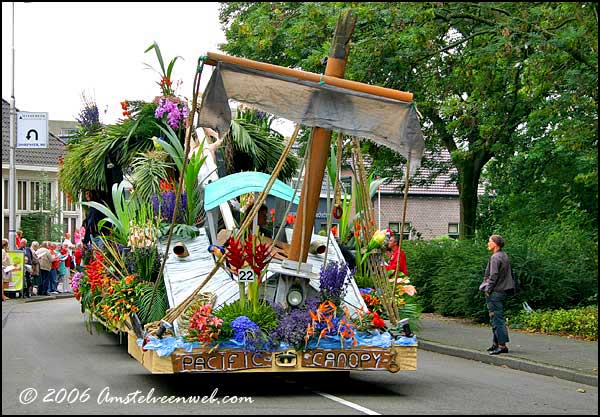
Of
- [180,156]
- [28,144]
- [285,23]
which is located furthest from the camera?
[28,144]

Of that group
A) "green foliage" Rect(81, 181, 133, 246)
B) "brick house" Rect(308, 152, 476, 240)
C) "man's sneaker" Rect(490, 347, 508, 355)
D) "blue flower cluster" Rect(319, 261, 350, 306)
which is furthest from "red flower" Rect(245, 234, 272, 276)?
"brick house" Rect(308, 152, 476, 240)

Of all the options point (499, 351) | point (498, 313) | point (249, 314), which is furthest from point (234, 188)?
point (499, 351)

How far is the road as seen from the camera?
10.8m

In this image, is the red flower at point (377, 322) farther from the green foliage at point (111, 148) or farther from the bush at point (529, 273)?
the bush at point (529, 273)

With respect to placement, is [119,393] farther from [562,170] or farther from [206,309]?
[562,170]

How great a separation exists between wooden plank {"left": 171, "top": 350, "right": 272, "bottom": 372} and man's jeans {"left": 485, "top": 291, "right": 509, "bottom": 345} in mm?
6251

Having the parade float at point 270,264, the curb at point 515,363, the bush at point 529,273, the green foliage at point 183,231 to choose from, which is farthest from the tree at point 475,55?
the green foliage at point 183,231

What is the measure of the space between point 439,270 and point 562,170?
4.54m

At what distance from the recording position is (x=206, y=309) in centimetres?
1105

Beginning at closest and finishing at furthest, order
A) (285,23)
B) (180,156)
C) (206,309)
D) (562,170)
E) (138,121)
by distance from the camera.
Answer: (206,309)
(180,156)
(138,121)
(285,23)
(562,170)

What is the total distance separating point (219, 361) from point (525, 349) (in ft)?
25.6

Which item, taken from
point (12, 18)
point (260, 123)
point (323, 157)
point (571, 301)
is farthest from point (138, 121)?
point (12, 18)

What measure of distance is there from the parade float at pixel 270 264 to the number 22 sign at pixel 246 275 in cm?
2

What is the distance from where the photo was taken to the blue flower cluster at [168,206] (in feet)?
45.8
